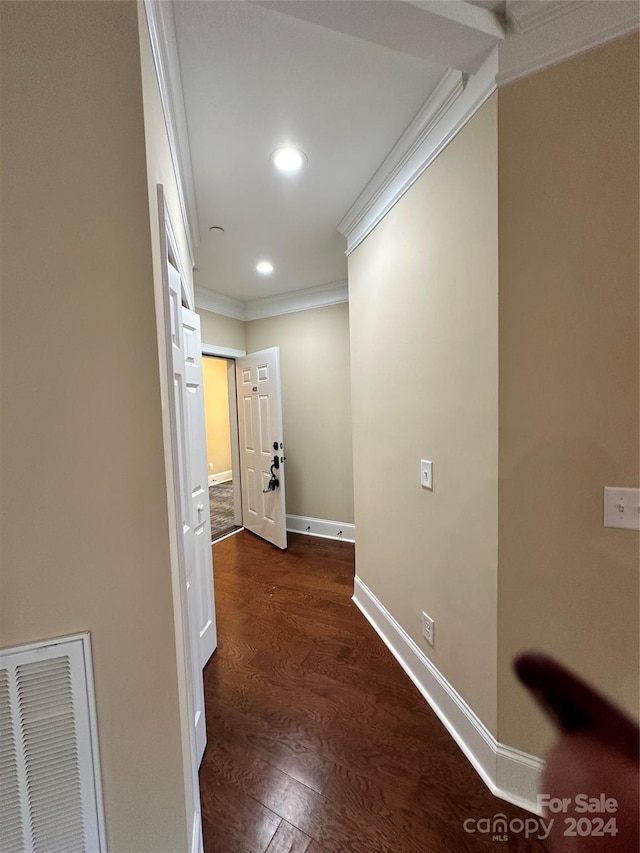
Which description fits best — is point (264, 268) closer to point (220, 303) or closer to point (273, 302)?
point (273, 302)

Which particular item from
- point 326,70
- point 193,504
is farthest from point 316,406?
point 326,70

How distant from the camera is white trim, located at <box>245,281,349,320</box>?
324 cm

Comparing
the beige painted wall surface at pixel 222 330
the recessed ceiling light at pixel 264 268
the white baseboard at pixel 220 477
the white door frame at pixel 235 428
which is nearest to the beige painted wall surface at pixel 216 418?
the white baseboard at pixel 220 477

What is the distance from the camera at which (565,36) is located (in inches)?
36.9

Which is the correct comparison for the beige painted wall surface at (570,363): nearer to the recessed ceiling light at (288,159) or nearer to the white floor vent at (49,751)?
the recessed ceiling light at (288,159)

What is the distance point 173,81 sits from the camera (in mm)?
1123

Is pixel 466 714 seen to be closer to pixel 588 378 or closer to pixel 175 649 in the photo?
pixel 175 649

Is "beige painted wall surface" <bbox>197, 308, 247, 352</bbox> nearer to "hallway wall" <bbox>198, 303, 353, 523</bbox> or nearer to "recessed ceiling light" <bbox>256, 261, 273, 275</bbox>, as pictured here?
"hallway wall" <bbox>198, 303, 353, 523</bbox>

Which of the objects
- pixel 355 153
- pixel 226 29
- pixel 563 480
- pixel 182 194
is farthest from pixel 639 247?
pixel 182 194

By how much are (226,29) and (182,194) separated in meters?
0.72

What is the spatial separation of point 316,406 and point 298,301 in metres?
1.16

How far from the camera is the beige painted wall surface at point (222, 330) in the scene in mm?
3273

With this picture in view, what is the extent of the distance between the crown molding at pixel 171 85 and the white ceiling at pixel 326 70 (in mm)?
27

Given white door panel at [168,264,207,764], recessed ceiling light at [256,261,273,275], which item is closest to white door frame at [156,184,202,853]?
white door panel at [168,264,207,764]
